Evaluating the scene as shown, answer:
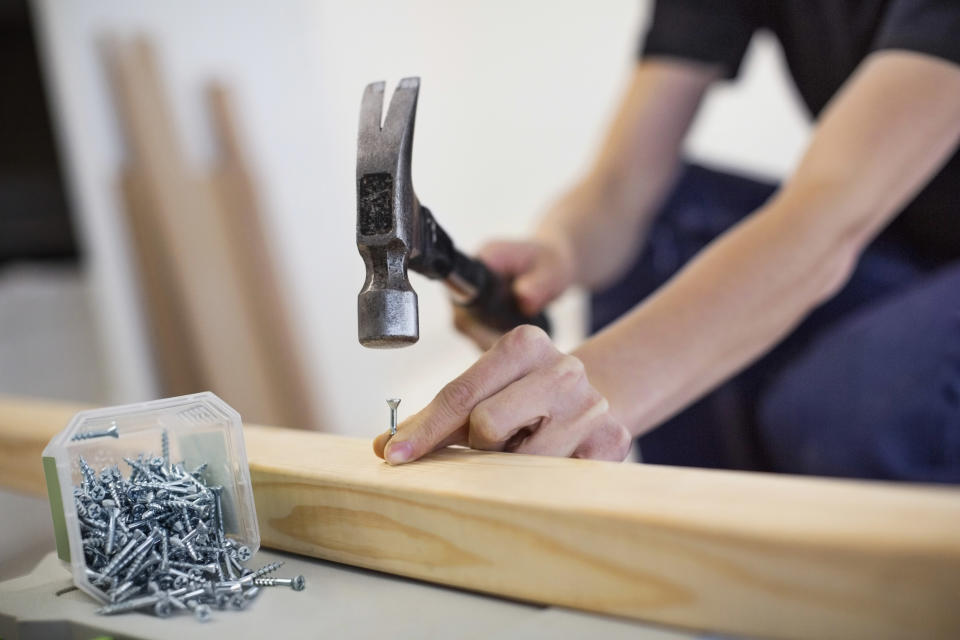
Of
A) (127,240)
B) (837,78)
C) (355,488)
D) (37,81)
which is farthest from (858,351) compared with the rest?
(37,81)

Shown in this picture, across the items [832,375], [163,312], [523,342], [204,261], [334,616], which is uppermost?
[523,342]

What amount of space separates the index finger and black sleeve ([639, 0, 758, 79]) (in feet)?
2.71

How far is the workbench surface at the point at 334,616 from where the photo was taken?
1.64 feet

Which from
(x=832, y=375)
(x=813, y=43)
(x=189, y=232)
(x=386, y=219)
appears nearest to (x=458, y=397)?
(x=386, y=219)

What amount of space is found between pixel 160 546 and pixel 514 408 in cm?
26

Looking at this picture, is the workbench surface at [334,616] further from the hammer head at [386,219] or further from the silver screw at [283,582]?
the hammer head at [386,219]

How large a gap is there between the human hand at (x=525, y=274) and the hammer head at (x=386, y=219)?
1.26 ft

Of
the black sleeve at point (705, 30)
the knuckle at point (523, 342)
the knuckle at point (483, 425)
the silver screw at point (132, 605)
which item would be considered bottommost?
the silver screw at point (132, 605)

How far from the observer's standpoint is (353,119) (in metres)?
2.65

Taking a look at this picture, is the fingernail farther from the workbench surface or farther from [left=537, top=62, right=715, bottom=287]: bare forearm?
[left=537, top=62, right=715, bottom=287]: bare forearm

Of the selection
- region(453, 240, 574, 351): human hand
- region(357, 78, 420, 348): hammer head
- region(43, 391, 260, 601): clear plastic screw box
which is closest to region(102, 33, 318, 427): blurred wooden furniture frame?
region(453, 240, 574, 351): human hand

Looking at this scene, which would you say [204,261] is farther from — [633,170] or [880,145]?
[880,145]

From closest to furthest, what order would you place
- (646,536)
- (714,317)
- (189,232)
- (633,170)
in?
(646,536), (714,317), (633,170), (189,232)

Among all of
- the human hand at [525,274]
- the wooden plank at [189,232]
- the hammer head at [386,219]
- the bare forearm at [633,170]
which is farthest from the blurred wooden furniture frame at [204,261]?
the hammer head at [386,219]
